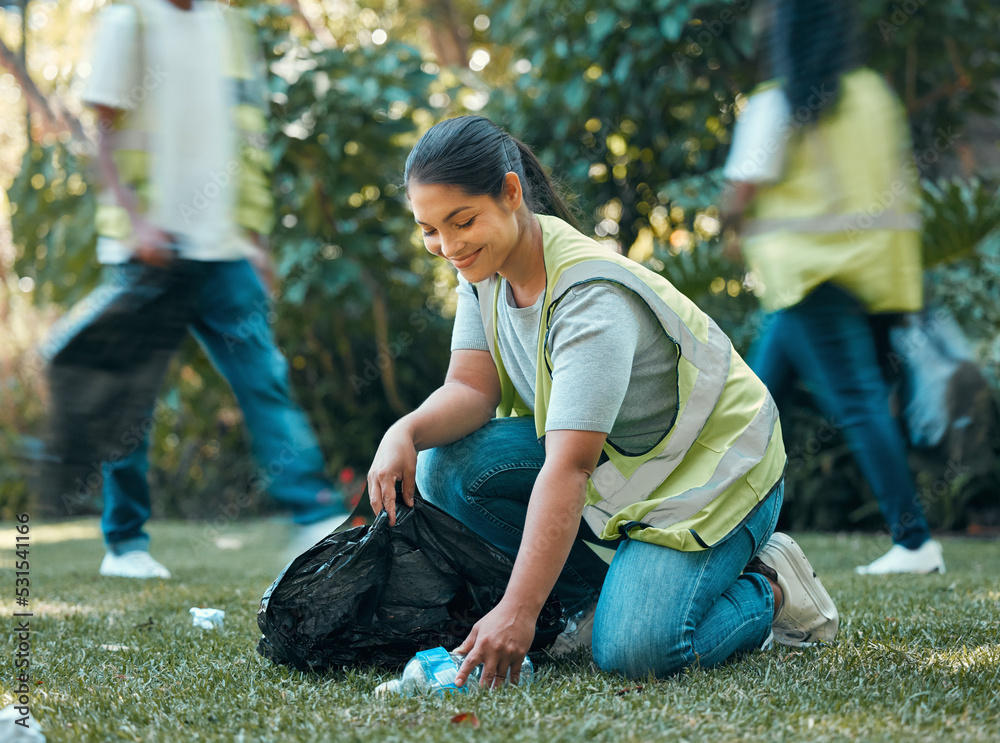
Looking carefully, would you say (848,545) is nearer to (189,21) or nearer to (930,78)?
(930,78)

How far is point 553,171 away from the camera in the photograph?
18.1ft

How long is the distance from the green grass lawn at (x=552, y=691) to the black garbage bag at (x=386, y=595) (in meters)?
0.06

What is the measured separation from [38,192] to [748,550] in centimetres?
517

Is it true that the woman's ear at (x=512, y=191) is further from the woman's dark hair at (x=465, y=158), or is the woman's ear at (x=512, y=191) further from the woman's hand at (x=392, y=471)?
the woman's hand at (x=392, y=471)

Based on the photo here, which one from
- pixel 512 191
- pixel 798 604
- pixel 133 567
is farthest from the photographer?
pixel 133 567

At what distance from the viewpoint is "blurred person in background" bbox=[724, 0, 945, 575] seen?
2867mm

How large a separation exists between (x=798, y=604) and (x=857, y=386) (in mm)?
1219

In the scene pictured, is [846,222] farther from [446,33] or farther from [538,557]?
[446,33]

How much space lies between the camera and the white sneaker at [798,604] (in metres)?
1.89

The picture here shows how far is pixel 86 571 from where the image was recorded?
356cm

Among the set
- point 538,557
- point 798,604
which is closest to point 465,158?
point 538,557

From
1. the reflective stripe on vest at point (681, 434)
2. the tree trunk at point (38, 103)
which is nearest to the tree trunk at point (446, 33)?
the tree trunk at point (38, 103)

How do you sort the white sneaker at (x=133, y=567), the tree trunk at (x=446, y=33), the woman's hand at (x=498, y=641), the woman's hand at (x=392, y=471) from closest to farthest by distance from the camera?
the woman's hand at (x=498, y=641) → the woman's hand at (x=392, y=471) → the white sneaker at (x=133, y=567) → the tree trunk at (x=446, y=33)

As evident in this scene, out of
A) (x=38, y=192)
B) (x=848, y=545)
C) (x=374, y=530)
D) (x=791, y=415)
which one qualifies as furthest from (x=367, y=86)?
(x=374, y=530)
